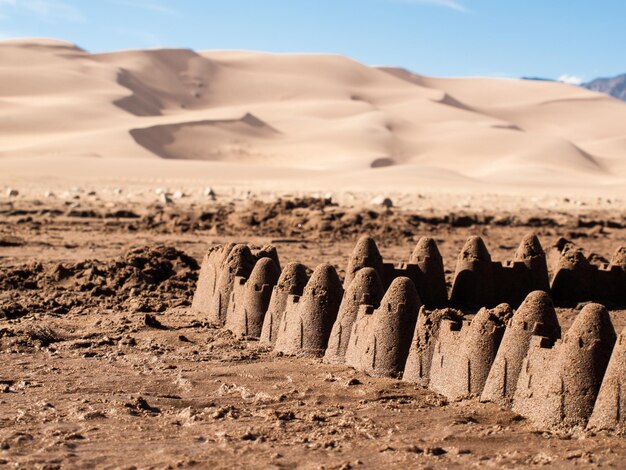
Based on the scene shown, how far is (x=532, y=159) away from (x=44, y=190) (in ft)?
140

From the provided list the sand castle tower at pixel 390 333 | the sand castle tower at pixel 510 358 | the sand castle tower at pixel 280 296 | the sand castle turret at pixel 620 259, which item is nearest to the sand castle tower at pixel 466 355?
the sand castle tower at pixel 510 358

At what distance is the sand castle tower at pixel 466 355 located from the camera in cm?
670

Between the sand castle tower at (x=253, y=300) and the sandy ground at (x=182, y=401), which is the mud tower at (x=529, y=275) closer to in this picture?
the sandy ground at (x=182, y=401)

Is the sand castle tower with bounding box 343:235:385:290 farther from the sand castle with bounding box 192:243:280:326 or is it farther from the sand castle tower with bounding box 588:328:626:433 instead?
the sand castle tower with bounding box 588:328:626:433

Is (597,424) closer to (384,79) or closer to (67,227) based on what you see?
(67,227)

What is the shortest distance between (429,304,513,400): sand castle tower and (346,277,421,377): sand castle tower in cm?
40

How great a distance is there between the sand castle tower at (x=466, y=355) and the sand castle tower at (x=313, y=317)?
1370mm

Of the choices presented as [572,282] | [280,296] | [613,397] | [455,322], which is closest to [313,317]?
[280,296]

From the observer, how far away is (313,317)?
818 cm

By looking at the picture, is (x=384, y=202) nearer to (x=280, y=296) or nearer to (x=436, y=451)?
(x=280, y=296)

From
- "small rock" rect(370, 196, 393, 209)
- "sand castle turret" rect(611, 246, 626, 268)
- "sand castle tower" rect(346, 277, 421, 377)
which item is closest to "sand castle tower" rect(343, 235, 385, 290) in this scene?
"sand castle tower" rect(346, 277, 421, 377)

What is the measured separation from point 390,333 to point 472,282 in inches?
126

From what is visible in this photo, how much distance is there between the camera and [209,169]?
4431cm

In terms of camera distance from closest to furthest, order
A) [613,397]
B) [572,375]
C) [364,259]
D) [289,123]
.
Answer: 1. [613,397]
2. [572,375]
3. [364,259]
4. [289,123]
